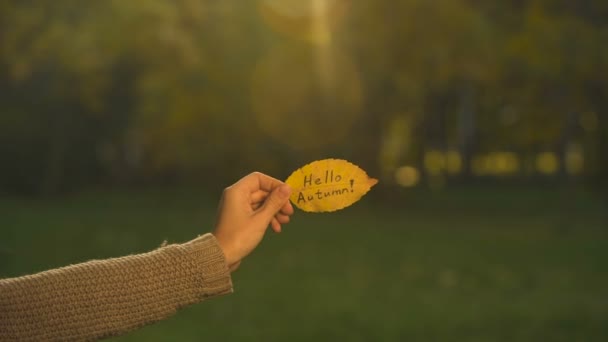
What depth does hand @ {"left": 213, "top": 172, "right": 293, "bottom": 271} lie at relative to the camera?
2.07 meters

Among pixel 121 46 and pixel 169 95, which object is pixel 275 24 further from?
pixel 121 46

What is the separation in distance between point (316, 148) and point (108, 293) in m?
21.2

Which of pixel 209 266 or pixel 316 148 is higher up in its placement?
pixel 209 266

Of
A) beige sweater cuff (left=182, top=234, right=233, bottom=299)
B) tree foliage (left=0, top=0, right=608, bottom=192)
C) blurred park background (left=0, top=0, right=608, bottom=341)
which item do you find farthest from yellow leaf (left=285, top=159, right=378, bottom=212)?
tree foliage (left=0, top=0, right=608, bottom=192)

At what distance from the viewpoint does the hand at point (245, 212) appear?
2066 millimetres

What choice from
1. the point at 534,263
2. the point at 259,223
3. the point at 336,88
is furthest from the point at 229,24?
the point at 259,223

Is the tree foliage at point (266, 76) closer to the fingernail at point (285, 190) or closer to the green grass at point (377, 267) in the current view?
the green grass at point (377, 267)

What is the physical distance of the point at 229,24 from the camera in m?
20.4

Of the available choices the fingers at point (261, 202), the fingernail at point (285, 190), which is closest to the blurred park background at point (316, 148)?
the fingers at point (261, 202)

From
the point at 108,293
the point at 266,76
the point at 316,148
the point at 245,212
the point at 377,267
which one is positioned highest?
the point at 245,212

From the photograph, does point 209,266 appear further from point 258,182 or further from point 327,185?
point 327,185

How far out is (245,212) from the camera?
2.08m

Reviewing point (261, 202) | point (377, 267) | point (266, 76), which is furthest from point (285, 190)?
point (266, 76)

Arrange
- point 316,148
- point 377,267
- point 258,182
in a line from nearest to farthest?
1. point 258,182
2. point 377,267
3. point 316,148
